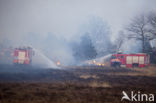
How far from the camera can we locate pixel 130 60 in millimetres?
31188

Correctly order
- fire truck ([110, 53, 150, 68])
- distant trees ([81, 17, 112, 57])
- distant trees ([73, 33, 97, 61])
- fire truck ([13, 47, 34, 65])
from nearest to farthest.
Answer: fire truck ([13, 47, 34, 65]), fire truck ([110, 53, 150, 68]), distant trees ([73, 33, 97, 61]), distant trees ([81, 17, 112, 57])

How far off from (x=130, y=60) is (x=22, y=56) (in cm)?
1918

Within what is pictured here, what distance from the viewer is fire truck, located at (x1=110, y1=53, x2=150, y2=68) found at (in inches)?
1205

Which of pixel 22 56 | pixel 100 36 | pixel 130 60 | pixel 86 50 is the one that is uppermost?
pixel 100 36

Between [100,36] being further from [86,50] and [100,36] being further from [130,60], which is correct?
[130,60]

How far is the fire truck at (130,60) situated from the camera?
30619 millimetres

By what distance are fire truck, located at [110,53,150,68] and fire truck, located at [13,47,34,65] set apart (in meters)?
15.0

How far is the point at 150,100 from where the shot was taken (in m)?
7.18

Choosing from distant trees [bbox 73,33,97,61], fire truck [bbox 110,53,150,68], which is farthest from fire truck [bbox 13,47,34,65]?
fire truck [bbox 110,53,150,68]

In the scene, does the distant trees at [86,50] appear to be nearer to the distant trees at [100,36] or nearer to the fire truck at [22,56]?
the distant trees at [100,36]

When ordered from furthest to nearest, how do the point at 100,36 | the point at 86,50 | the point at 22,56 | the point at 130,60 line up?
the point at 100,36 → the point at 86,50 → the point at 130,60 → the point at 22,56

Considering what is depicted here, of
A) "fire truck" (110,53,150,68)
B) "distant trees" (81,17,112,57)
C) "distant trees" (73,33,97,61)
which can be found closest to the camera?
"fire truck" (110,53,150,68)

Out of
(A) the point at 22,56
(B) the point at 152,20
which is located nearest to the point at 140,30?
(B) the point at 152,20

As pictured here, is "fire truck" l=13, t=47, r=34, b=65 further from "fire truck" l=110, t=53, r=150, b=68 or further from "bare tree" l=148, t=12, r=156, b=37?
"bare tree" l=148, t=12, r=156, b=37
